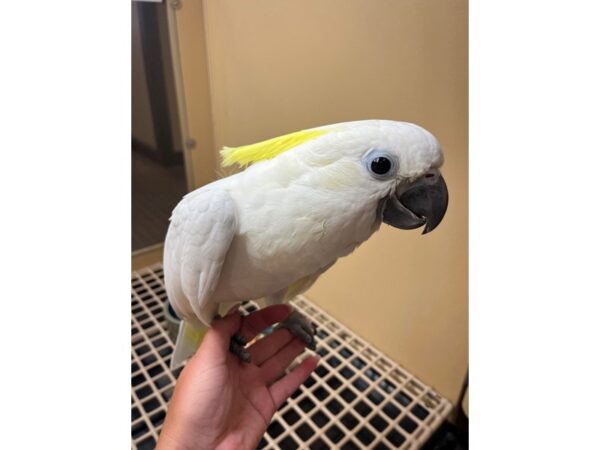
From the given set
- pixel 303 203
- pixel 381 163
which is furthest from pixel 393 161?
pixel 303 203

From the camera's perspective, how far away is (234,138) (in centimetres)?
88

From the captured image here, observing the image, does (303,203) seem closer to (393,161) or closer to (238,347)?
(393,161)

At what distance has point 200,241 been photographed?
756 mm

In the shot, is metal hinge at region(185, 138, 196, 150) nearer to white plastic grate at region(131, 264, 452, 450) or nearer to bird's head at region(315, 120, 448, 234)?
bird's head at region(315, 120, 448, 234)

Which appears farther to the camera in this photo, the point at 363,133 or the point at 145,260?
the point at 145,260

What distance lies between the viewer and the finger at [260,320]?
45.0 inches

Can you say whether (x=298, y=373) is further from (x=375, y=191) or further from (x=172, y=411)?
(x=375, y=191)

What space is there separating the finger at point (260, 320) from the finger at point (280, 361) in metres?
0.10

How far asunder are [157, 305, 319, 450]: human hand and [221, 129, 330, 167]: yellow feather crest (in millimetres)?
494

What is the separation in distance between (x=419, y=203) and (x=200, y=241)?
0.45 metres

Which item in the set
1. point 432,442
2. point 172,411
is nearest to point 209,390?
point 172,411

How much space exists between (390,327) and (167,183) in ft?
3.54

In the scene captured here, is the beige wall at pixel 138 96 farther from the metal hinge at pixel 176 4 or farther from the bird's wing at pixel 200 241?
the bird's wing at pixel 200 241

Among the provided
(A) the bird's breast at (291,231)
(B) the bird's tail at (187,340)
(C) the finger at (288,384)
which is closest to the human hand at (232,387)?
(C) the finger at (288,384)
